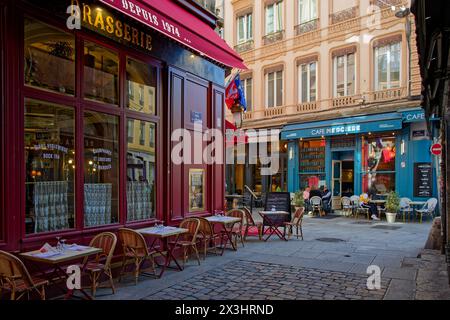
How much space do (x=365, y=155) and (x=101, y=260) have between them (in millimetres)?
13091

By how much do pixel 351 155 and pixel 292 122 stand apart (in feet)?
10.7

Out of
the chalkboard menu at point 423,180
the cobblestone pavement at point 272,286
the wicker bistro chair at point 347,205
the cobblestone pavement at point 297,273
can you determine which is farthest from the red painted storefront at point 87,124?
the chalkboard menu at point 423,180

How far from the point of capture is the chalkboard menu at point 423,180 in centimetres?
1412

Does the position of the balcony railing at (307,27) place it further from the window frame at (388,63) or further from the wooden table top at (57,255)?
the wooden table top at (57,255)

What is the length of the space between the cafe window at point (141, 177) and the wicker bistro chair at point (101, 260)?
3.75 ft

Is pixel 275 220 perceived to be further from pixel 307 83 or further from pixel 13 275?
pixel 307 83

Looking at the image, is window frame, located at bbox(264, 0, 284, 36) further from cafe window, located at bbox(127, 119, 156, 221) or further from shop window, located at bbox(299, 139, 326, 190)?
cafe window, located at bbox(127, 119, 156, 221)

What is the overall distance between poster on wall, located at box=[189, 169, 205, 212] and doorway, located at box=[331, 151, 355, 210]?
9.87 meters

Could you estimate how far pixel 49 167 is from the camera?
5.61 metres

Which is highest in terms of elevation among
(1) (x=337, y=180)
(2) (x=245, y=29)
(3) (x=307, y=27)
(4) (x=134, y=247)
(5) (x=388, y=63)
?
(2) (x=245, y=29)

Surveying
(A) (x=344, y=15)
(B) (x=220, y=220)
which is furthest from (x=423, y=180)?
(B) (x=220, y=220)

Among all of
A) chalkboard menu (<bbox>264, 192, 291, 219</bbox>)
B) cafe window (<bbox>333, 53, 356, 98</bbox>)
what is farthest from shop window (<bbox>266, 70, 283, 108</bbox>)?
chalkboard menu (<bbox>264, 192, 291, 219</bbox>)
